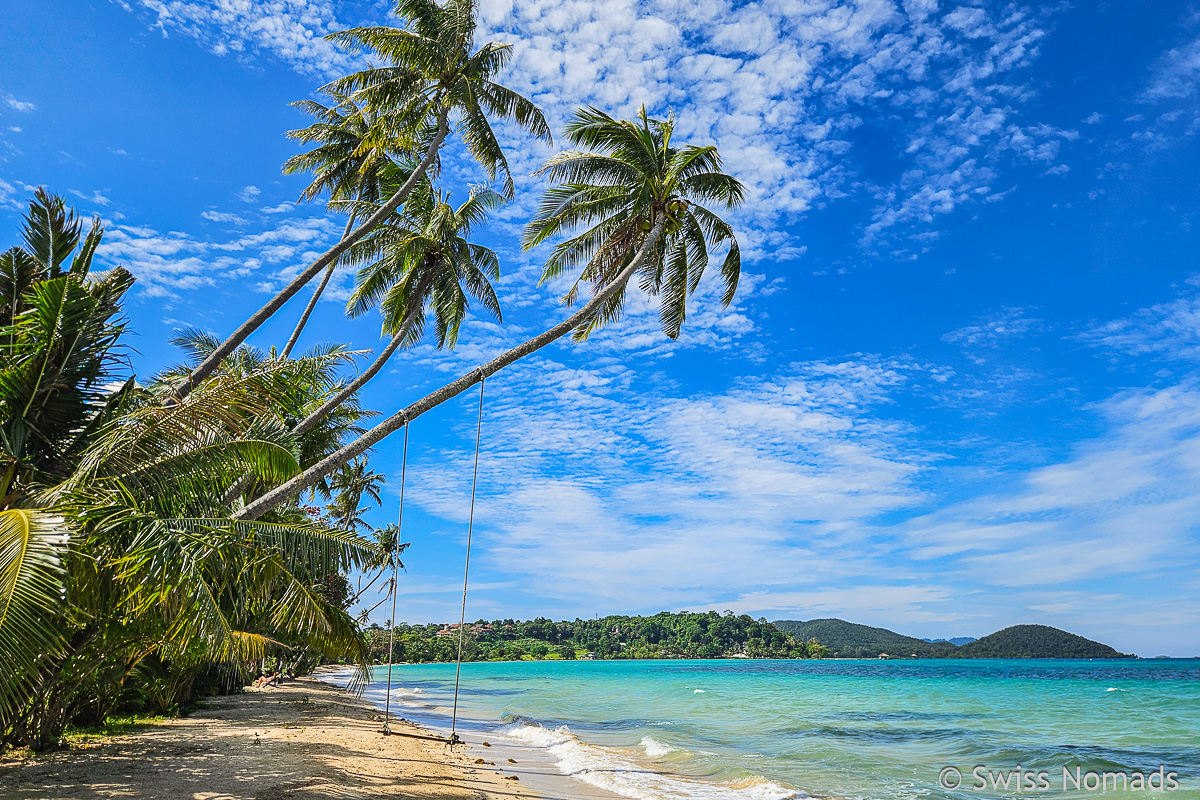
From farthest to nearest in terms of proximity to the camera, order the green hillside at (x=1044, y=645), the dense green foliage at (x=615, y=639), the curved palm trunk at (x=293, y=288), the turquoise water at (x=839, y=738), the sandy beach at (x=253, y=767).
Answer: the dense green foliage at (x=615, y=639) → the green hillside at (x=1044, y=645) → the turquoise water at (x=839, y=738) → the curved palm trunk at (x=293, y=288) → the sandy beach at (x=253, y=767)

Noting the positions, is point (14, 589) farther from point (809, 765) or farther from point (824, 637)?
point (824, 637)

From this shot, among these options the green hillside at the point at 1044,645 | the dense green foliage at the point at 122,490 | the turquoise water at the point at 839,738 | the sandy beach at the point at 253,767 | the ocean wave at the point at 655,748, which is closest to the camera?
the dense green foliage at the point at 122,490

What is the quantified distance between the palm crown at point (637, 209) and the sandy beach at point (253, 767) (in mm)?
7397

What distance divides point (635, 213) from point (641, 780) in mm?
9683

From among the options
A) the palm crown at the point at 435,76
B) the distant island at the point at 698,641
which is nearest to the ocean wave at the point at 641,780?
the palm crown at the point at 435,76

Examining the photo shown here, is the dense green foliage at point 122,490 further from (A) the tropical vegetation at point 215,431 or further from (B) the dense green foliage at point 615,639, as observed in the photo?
(B) the dense green foliage at point 615,639

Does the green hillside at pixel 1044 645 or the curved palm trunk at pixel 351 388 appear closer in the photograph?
the curved palm trunk at pixel 351 388

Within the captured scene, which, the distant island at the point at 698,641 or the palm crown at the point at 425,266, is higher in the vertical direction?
the palm crown at the point at 425,266

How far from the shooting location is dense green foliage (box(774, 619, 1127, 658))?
247 ft

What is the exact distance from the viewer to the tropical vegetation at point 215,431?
514 cm

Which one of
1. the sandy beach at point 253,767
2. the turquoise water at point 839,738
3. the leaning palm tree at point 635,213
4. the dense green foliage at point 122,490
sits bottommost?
the turquoise water at point 839,738

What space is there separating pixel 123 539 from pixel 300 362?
2.43 m

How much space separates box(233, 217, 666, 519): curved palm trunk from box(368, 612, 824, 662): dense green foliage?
73736 millimetres

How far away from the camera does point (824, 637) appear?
90.9m
